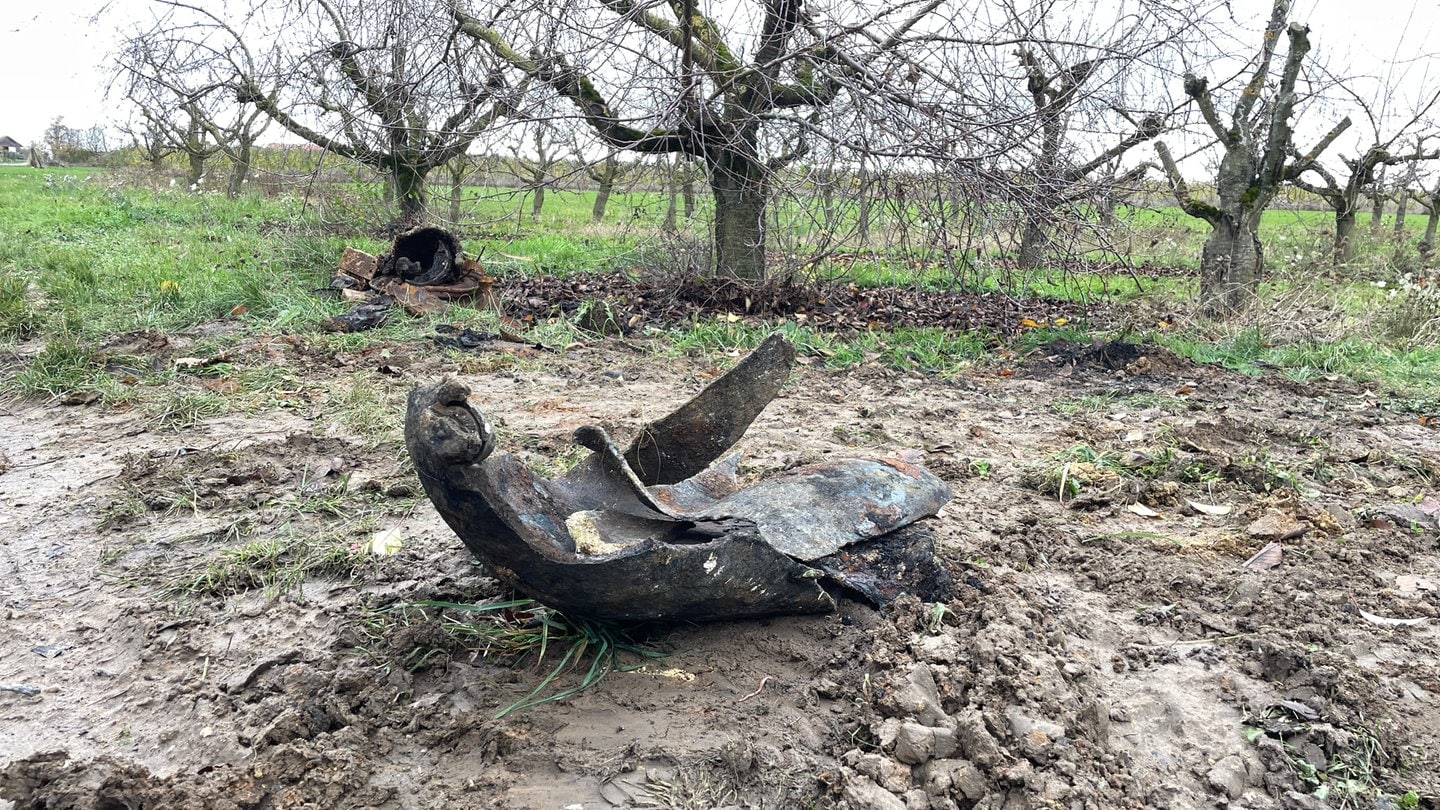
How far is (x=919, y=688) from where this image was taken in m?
1.89

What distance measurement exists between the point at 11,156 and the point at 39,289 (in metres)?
66.2

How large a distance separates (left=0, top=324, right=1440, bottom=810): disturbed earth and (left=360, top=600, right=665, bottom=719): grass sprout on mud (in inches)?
0.5

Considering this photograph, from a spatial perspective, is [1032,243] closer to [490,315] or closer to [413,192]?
[490,315]

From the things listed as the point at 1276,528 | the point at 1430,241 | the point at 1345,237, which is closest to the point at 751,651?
the point at 1276,528

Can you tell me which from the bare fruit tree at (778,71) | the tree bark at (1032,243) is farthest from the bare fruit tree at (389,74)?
the tree bark at (1032,243)

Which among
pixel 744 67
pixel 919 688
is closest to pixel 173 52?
pixel 744 67

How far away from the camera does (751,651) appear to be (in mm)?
2098

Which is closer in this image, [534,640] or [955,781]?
[955,781]

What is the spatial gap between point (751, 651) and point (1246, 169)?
302 inches

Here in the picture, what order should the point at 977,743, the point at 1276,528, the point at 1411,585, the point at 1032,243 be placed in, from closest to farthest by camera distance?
the point at 977,743 → the point at 1411,585 → the point at 1276,528 → the point at 1032,243

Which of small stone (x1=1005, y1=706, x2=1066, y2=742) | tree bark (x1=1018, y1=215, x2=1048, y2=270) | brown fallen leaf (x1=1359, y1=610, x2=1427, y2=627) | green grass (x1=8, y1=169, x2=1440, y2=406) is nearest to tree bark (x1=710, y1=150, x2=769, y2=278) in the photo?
green grass (x1=8, y1=169, x2=1440, y2=406)

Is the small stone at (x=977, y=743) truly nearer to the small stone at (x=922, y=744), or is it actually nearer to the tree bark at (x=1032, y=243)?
the small stone at (x=922, y=744)

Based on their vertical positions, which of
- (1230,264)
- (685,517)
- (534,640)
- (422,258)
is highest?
(1230,264)

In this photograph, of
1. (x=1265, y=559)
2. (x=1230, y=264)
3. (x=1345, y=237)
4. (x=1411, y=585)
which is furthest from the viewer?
(x=1345, y=237)
